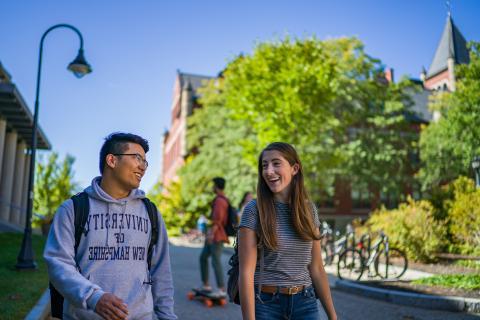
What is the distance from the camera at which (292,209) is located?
304 cm

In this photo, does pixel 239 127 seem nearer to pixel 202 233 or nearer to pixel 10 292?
pixel 202 233

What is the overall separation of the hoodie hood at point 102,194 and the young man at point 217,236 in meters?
5.39

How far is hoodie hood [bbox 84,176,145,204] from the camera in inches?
104

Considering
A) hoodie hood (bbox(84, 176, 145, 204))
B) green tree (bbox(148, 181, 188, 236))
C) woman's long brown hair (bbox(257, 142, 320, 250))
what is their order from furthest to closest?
green tree (bbox(148, 181, 188, 236)), woman's long brown hair (bbox(257, 142, 320, 250)), hoodie hood (bbox(84, 176, 145, 204))

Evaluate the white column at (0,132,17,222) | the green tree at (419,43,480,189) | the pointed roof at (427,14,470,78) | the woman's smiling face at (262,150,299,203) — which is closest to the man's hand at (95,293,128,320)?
the woman's smiling face at (262,150,299,203)

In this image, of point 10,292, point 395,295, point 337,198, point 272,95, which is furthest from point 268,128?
point 337,198

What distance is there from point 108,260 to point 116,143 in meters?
0.70

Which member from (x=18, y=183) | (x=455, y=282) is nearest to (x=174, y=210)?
(x=18, y=183)

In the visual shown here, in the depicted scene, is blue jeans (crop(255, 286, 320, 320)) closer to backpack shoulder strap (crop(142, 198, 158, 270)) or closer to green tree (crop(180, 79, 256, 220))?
backpack shoulder strap (crop(142, 198, 158, 270))

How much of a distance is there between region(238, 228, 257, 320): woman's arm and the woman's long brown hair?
0.08 meters

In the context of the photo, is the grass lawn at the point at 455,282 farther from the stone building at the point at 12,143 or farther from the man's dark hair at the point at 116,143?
the stone building at the point at 12,143

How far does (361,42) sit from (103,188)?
32.4 meters

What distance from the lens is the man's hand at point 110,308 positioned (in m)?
2.24

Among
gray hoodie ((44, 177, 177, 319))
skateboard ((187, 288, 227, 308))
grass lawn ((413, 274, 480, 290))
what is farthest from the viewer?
grass lawn ((413, 274, 480, 290))
